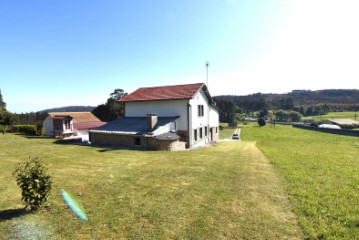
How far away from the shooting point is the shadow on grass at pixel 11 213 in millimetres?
6613

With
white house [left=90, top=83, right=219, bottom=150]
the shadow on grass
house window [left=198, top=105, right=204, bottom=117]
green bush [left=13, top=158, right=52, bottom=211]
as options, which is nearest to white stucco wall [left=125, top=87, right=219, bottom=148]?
white house [left=90, top=83, right=219, bottom=150]

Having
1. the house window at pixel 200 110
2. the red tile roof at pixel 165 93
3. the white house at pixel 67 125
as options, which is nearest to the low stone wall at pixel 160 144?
the red tile roof at pixel 165 93

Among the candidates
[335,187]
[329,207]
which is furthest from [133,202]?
[335,187]

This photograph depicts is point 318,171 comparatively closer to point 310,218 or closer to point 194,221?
point 310,218

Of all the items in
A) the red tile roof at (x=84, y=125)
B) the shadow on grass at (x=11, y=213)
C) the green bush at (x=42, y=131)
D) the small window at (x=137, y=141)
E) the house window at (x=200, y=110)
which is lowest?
the shadow on grass at (x=11, y=213)

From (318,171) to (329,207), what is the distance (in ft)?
17.3

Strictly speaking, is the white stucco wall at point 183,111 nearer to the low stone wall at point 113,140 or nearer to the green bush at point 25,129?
the low stone wall at point 113,140

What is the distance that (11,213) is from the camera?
271 inches

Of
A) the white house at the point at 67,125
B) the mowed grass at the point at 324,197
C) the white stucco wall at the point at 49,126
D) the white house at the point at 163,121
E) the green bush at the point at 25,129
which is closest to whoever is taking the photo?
the mowed grass at the point at 324,197

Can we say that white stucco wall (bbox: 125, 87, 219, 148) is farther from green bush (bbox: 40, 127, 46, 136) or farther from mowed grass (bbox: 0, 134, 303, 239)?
green bush (bbox: 40, 127, 46, 136)

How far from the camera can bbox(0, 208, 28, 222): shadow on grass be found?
6613mm

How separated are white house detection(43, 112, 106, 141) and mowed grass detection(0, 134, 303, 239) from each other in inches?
974

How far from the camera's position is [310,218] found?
6.62 meters

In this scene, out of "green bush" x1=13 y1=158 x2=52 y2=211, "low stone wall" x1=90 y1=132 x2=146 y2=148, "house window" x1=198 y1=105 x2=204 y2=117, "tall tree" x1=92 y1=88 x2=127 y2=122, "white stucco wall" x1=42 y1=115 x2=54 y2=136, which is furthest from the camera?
"tall tree" x1=92 y1=88 x2=127 y2=122
